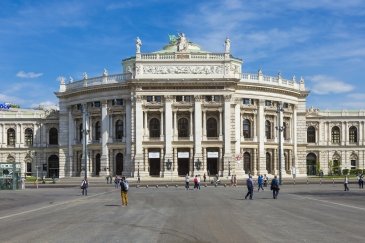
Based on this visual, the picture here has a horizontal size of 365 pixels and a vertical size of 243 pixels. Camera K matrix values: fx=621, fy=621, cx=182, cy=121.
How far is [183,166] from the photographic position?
10188 cm

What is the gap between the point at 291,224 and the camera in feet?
81.9

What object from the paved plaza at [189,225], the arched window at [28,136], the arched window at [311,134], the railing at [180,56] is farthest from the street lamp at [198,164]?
the paved plaza at [189,225]

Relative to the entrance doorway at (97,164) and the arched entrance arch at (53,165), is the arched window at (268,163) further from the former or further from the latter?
the arched entrance arch at (53,165)

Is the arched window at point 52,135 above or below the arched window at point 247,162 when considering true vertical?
above

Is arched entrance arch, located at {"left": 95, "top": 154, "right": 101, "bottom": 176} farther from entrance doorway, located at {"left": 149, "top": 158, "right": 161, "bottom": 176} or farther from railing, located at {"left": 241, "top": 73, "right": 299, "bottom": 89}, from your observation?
railing, located at {"left": 241, "top": 73, "right": 299, "bottom": 89}

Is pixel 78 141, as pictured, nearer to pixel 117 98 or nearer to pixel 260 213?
pixel 117 98

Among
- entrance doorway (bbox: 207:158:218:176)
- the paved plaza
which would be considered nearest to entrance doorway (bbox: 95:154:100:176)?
entrance doorway (bbox: 207:158:218:176)

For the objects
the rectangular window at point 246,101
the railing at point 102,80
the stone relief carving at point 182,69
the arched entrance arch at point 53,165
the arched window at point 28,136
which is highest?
the stone relief carving at point 182,69

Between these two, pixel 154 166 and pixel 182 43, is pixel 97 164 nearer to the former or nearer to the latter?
pixel 154 166

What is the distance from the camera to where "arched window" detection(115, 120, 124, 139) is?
347ft

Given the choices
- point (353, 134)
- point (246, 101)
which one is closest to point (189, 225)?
point (246, 101)

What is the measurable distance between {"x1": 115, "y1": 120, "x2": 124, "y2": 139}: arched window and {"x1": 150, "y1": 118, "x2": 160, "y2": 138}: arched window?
227 inches

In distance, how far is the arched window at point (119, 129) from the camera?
10567cm

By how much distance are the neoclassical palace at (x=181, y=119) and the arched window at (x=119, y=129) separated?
171 millimetres
